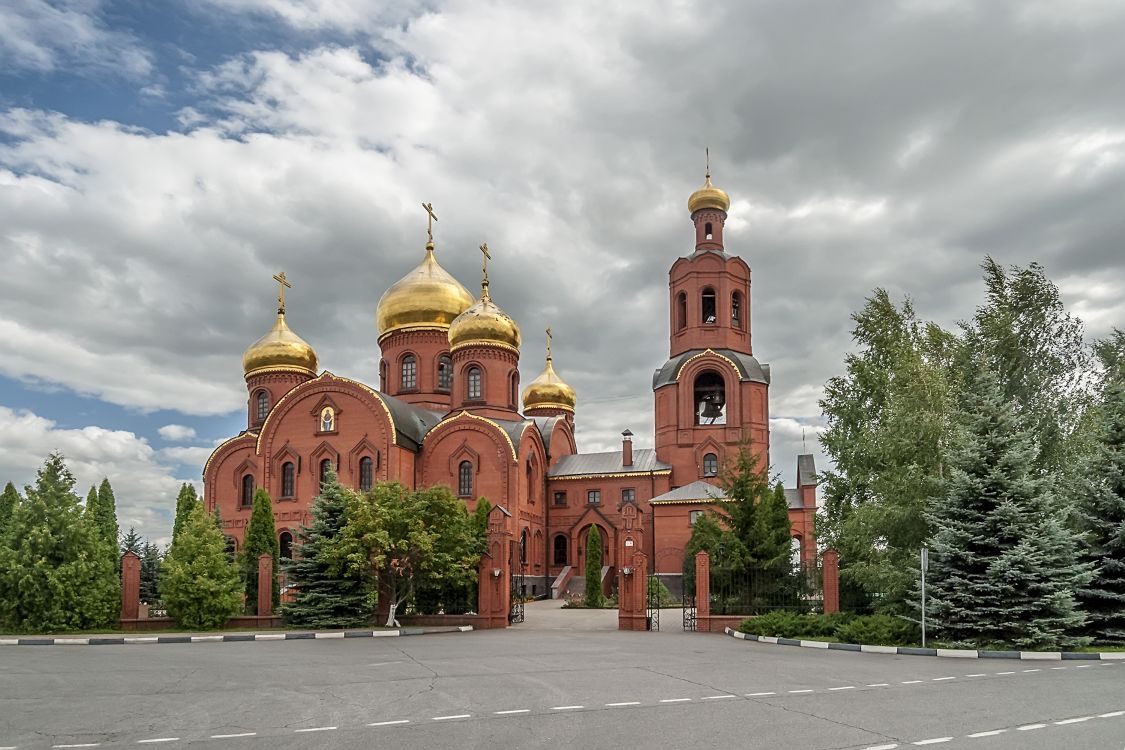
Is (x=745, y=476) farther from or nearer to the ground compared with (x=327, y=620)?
farther from the ground

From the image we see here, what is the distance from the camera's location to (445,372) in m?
44.3

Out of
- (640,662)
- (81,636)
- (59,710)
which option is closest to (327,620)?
(81,636)

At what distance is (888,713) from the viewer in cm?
961

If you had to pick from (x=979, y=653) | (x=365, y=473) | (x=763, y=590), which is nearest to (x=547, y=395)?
(x=365, y=473)

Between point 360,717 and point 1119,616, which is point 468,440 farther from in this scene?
point 360,717

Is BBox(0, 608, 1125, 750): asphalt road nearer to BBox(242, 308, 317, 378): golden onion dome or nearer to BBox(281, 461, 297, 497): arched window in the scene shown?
BBox(281, 461, 297, 497): arched window

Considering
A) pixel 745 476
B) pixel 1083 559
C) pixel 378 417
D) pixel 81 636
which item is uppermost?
pixel 378 417

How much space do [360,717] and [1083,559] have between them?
15.2 m

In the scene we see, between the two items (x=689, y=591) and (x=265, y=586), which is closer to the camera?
(x=265, y=586)

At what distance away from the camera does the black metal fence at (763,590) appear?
2225 cm

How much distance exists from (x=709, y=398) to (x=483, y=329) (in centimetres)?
1087

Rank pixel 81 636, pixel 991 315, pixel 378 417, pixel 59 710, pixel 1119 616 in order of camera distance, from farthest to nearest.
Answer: pixel 378 417, pixel 991 315, pixel 81 636, pixel 1119 616, pixel 59 710

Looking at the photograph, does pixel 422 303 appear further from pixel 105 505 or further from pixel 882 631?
pixel 882 631

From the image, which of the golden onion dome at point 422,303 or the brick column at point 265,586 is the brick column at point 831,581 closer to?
the brick column at point 265,586
